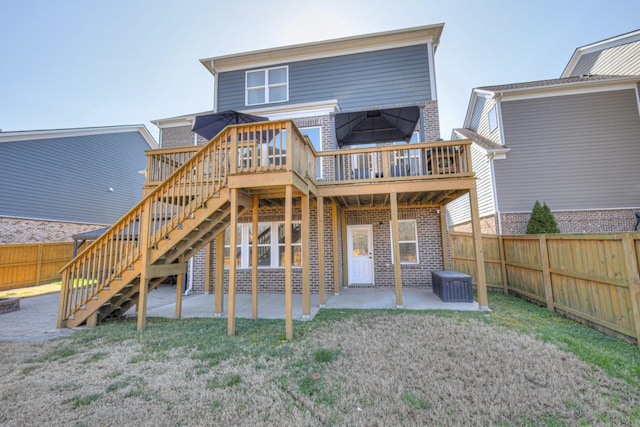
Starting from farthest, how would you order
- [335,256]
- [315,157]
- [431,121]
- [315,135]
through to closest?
[315,135]
[431,121]
[335,256]
[315,157]

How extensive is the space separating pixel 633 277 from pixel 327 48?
32.9 feet

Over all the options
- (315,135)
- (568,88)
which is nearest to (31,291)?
(315,135)

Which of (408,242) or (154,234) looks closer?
(154,234)

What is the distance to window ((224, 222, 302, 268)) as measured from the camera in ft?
30.2

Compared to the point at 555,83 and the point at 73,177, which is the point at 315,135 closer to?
the point at 555,83

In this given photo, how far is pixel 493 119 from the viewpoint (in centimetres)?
1242

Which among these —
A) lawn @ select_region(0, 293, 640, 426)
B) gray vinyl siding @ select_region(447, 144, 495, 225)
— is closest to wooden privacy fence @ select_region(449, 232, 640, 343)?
lawn @ select_region(0, 293, 640, 426)

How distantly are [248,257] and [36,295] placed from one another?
303 inches

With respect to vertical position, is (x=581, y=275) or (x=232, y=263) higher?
(x=232, y=263)

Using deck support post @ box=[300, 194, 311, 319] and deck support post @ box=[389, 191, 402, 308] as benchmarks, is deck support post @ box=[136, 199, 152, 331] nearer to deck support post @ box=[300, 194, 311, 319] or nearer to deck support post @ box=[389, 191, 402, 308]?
deck support post @ box=[300, 194, 311, 319]

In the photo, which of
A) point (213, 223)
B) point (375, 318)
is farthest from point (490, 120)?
point (213, 223)

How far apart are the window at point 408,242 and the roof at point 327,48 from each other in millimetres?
6206

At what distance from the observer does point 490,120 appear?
12719 millimetres

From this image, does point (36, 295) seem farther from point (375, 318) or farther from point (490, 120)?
point (490, 120)
